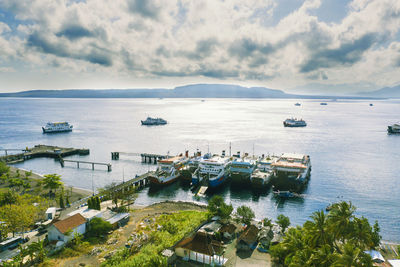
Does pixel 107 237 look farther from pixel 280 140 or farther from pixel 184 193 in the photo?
pixel 280 140

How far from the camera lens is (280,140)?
460 ft

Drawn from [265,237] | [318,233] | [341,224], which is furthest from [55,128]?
[341,224]

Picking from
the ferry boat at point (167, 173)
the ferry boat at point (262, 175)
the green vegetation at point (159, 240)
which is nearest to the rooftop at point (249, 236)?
the green vegetation at point (159, 240)

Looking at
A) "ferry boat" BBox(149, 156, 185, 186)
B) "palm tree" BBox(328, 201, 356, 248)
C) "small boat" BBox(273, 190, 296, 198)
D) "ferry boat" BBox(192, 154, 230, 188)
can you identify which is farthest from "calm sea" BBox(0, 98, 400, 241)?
"palm tree" BBox(328, 201, 356, 248)

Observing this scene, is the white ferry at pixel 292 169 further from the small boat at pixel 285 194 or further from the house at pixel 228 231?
the house at pixel 228 231

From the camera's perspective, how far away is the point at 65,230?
121 ft

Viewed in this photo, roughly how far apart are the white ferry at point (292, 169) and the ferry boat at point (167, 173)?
29.9 m

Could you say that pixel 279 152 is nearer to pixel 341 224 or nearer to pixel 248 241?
pixel 248 241

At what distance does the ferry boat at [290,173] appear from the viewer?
243 ft

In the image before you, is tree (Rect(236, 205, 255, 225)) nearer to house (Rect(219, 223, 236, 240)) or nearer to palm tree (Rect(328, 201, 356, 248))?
house (Rect(219, 223, 236, 240))

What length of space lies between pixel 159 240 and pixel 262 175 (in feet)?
145

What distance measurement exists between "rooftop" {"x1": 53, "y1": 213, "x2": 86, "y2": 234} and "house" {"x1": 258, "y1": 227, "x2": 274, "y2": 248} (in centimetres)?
2736

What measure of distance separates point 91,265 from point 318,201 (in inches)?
2065

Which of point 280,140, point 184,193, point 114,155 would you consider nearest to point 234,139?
point 280,140
